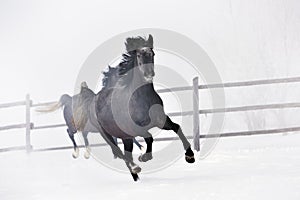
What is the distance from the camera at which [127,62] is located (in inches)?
141

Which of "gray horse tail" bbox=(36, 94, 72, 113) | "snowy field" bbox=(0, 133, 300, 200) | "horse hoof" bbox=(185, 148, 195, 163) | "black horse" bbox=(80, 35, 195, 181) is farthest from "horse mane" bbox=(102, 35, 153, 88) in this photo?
"gray horse tail" bbox=(36, 94, 72, 113)

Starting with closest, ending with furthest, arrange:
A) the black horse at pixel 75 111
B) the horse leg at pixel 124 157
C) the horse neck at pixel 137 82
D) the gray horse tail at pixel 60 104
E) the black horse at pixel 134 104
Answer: the black horse at pixel 134 104, the horse neck at pixel 137 82, the horse leg at pixel 124 157, the black horse at pixel 75 111, the gray horse tail at pixel 60 104

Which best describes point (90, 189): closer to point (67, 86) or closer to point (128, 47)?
point (128, 47)

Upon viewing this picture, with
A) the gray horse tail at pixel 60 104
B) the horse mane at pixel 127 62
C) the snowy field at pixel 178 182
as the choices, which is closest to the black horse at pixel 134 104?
the horse mane at pixel 127 62

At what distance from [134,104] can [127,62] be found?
0.51 m

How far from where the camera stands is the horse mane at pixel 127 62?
11.0ft

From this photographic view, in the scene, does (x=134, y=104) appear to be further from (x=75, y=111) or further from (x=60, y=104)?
(x=60, y=104)

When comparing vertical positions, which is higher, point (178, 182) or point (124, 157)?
point (124, 157)

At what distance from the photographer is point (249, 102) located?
1573 cm

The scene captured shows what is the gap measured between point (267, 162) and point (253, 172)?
114 centimetres

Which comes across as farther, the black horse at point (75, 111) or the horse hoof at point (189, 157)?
the black horse at point (75, 111)

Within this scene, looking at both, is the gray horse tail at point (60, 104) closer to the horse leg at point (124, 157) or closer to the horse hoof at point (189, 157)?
the horse leg at point (124, 157)

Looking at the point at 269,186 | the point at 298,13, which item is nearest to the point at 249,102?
the point at 298,13

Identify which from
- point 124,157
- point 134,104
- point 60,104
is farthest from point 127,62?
point 60,104
